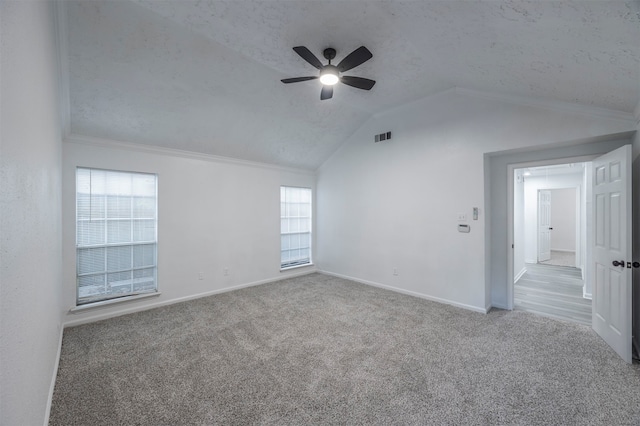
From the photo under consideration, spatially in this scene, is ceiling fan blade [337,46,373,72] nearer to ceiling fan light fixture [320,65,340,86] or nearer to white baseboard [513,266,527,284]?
→ ceiling fan light fixture [320,65,340,86]

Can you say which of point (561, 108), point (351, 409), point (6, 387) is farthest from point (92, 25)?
point (561, 108)

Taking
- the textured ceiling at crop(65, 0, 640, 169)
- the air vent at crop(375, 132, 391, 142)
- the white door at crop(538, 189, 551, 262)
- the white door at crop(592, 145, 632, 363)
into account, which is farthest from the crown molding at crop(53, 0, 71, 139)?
the white door at crop(538, 189, 551, 262)

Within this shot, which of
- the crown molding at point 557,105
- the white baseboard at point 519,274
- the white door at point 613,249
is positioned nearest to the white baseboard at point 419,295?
the white door at point 613,249

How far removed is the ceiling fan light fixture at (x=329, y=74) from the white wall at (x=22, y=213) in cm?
206

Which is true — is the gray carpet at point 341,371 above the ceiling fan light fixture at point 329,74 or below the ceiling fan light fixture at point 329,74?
below

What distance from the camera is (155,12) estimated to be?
2.39m

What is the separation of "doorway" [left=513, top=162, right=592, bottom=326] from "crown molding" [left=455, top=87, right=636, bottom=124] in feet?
2.59

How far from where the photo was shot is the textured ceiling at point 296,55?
76.1 inches

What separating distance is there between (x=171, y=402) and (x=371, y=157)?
4.54 meters

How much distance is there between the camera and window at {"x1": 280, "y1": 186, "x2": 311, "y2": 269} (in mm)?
5863

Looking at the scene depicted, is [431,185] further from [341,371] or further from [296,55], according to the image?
[341,371]

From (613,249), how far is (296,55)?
407cm

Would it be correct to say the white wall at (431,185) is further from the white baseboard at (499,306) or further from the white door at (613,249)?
the white door at (613,249)

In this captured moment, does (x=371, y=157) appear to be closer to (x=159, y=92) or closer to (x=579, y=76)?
(x=579, y=76)
